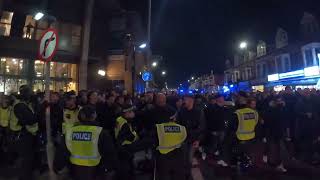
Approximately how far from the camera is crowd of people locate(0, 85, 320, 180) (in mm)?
4379

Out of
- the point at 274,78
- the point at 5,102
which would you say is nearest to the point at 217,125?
the point at 5,102

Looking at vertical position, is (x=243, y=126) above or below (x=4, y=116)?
below

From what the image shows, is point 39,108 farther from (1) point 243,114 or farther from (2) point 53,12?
(2) point 53,12

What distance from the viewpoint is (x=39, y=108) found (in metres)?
8.03

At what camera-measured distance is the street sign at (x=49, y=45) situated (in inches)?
243

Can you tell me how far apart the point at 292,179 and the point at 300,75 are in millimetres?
26544

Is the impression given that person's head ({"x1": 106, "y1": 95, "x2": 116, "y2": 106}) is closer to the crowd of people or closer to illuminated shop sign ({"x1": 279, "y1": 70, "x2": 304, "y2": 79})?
the crowd of people

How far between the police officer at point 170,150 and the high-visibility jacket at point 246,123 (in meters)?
2.45

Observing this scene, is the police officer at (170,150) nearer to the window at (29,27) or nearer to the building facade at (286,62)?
the window at (29,27)

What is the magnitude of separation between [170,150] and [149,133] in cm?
91

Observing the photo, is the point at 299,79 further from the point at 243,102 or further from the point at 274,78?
the point at 243,102

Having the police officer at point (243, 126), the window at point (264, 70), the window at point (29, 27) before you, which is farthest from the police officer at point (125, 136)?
the window at point (264, 70)

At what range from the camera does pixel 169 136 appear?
5.12 m

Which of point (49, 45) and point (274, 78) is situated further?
point (274, 78)
